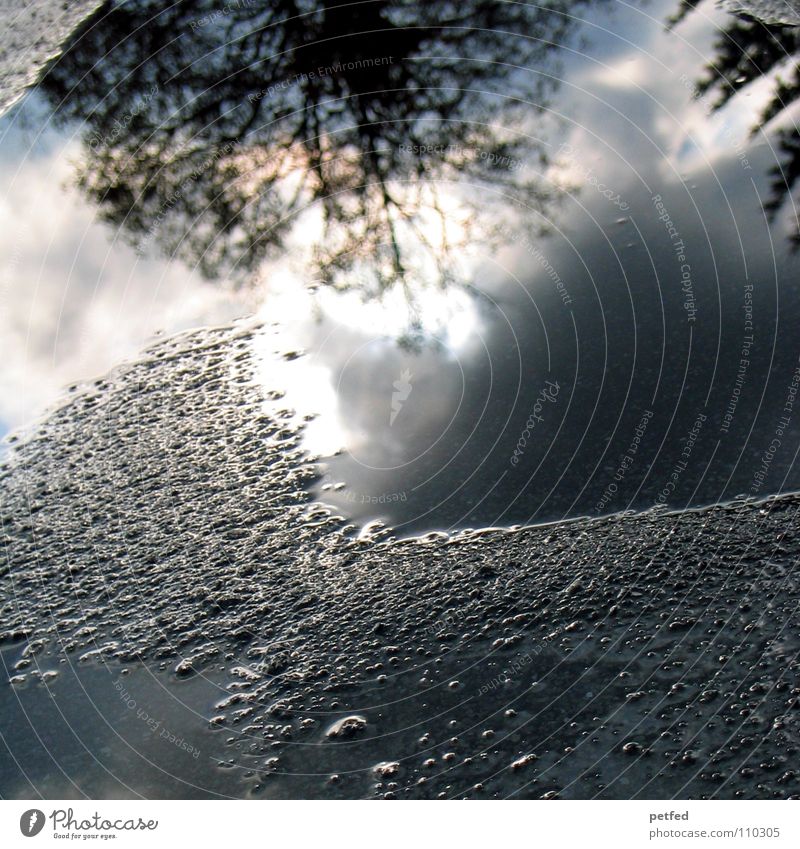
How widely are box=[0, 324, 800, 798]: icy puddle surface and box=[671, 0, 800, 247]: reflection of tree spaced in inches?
64.2

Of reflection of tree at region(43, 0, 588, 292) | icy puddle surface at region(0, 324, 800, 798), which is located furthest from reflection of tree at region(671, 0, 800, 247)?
icy puddle surface at region(0, 324, 800, 798)

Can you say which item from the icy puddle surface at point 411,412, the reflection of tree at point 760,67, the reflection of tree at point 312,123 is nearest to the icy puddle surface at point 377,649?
the icy puddle surface at point 411,412

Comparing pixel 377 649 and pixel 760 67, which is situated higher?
pixel 760 67

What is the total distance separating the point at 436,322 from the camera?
3.05 m

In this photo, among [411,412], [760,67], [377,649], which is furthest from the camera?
[760,67]

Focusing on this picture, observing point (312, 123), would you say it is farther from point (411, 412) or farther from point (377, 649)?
point (377, 649)

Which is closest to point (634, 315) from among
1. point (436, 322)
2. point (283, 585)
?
point (436, 322)

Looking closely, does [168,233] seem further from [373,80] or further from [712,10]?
[712,10]

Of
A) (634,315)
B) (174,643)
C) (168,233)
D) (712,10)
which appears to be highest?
(712,10)

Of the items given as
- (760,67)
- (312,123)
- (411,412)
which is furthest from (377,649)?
(760,67)

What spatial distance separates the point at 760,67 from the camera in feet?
11.7

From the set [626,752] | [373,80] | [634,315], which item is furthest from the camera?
[373,80]

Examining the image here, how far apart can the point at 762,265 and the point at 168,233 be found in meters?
1.91

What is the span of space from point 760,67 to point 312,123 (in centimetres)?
159
